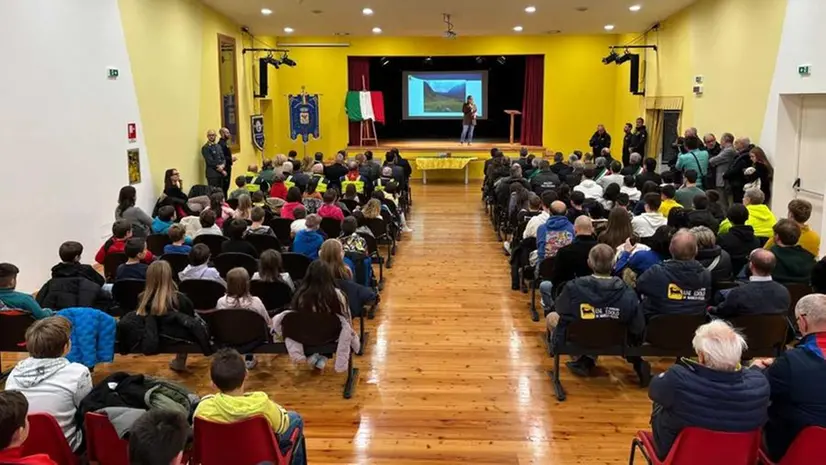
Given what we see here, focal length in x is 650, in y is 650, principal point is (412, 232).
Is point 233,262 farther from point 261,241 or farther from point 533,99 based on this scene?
point 533,99

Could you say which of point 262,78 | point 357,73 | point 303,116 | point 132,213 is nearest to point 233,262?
point 132,213

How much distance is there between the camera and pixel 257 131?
15.6m

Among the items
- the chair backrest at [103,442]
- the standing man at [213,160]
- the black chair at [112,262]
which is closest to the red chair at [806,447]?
the chair backrest at [103,442]

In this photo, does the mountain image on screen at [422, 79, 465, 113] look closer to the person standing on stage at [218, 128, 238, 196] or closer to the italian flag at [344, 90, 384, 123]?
the italian flag at [344, 90, 384, 123]

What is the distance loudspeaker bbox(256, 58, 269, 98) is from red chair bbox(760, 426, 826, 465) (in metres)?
14.4

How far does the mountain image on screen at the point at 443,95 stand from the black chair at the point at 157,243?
46.4ft

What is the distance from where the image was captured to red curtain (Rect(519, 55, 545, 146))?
1812 cm

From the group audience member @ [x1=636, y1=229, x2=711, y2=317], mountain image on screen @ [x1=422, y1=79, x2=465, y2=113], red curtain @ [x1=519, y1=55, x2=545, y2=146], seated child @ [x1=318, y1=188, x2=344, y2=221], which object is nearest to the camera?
audience member @ [x1=636, y1=229, x2=711, y2=317]

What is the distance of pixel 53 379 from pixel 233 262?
103 inches

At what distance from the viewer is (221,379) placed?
Answer: 2684mm

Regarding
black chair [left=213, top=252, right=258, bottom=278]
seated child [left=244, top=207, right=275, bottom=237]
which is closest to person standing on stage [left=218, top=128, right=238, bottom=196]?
seated child [left=244, top=207, right=275, bottom=237]

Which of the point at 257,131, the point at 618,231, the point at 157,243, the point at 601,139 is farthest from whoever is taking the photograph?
the point at 257,131

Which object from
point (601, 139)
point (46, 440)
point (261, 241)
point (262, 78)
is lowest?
point (46, 440)

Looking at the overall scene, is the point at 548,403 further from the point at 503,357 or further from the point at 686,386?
the point at 686,386
